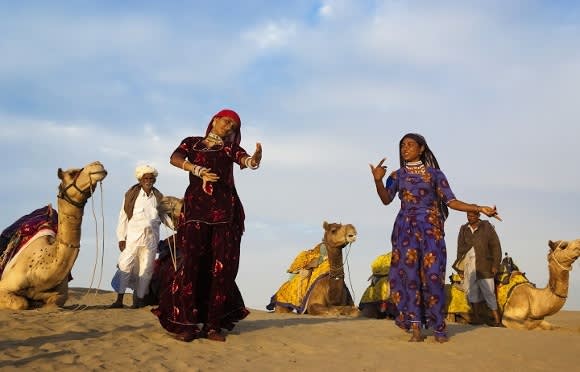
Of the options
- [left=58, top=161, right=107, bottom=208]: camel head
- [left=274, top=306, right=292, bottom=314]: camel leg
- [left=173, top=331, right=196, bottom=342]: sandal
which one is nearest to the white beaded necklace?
[left=173, top=331, right=196, bottom=342]: sandal

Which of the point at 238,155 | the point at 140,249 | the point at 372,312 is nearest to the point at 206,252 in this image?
the point at 238,155

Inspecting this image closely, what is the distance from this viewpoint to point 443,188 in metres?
7.58

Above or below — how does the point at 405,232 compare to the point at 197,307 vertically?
above

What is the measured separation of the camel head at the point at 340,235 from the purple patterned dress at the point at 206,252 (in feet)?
17.0

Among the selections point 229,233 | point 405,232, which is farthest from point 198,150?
point 405,232

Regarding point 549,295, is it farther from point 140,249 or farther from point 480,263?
point 140,249

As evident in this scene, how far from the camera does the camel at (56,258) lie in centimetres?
875

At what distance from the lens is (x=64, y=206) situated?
880 centimetres

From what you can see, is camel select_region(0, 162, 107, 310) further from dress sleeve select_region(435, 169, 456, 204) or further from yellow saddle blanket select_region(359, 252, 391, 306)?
yellow saddle blanket select_region(359, 252, 391, 306)

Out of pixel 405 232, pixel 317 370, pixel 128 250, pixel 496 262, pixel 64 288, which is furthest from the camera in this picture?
pixel 496 262

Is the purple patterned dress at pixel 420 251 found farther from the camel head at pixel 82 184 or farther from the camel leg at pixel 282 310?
the camel leg at pixel 282 310

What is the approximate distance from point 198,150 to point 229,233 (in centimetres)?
96

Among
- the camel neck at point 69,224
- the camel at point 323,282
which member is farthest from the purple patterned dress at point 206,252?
the camel at point 323,282

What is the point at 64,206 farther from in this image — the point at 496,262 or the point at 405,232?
the point at 496,262
